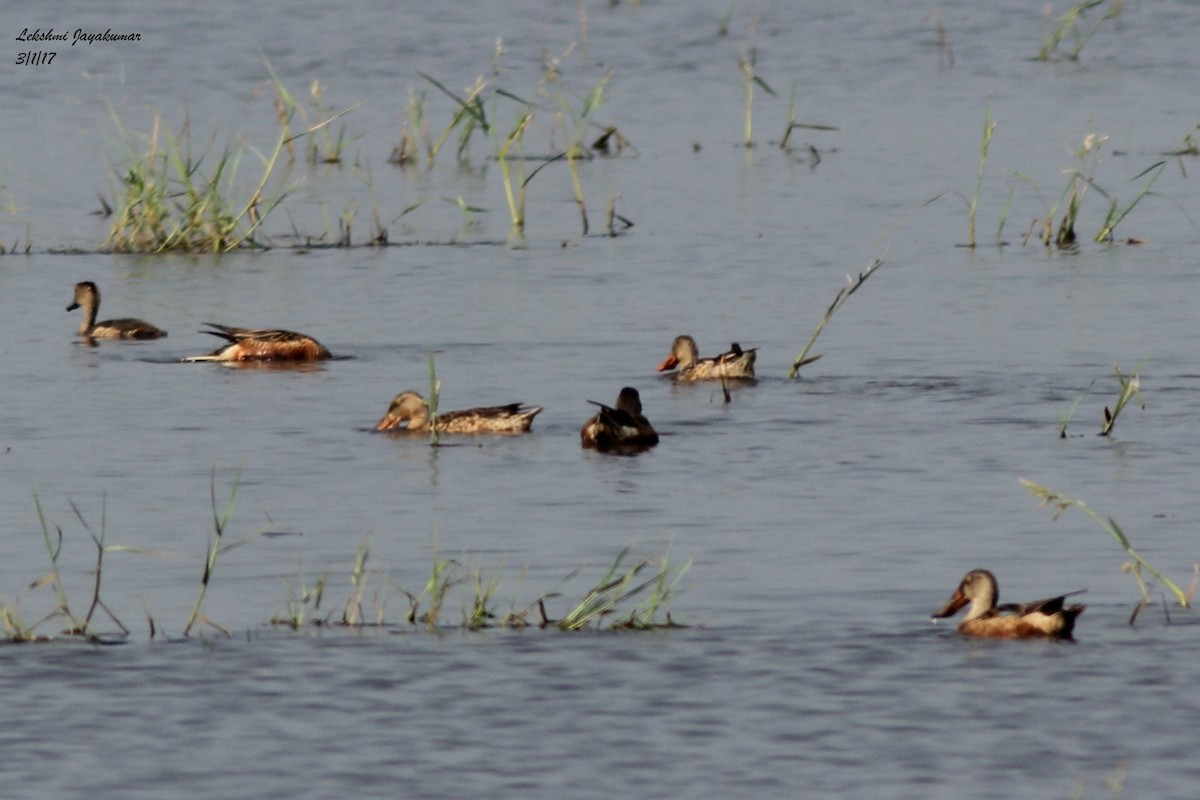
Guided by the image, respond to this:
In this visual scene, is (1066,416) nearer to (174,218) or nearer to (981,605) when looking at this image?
(981,605)

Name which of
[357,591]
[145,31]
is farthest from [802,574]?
[145,31]

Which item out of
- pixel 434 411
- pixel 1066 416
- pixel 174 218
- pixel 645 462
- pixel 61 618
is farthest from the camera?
pixel 174 218

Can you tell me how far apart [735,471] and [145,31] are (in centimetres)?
2269

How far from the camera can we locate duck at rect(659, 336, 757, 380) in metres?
14.6

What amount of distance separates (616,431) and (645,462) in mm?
268

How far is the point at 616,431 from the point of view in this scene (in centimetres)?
1277

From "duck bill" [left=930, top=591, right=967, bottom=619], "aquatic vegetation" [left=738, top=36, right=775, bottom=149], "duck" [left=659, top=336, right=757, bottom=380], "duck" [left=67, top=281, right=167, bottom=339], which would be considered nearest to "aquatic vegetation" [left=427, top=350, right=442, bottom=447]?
"duck" [left=659, top=336, right=757, bottom=380]

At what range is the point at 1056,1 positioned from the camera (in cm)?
3478

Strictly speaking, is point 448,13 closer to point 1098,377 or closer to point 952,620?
point 1098,377

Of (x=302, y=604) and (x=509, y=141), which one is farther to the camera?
(x=509, y=141)

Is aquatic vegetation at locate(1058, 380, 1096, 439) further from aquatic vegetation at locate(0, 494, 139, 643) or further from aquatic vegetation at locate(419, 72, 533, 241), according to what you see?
aquatic vegetation at locate(419, 72, 533, 241)

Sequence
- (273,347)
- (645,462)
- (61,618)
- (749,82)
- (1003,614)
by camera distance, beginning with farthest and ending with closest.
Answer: (749,82) < (273,347) < (645,462) < (61,618) < (1003,614)

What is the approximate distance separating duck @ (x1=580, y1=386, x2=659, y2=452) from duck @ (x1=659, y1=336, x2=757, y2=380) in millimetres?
1642

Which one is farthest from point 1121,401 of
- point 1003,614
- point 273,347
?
point 273,347
